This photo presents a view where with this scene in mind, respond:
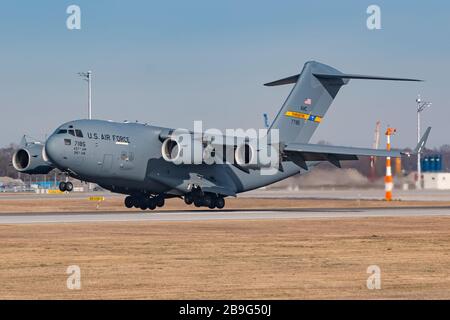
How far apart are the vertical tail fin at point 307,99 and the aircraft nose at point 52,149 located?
13.9 meters

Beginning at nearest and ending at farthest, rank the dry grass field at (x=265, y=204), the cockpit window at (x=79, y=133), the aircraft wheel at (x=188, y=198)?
the cockpit window at (x=79, y=133) < the aircraft wheel at (x=188, y=198) < the dry grass field at (x=265, y=204)

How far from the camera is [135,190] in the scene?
156ft

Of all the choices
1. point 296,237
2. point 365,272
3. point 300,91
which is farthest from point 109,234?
point 300,91

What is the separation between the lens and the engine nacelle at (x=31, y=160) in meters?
46.7

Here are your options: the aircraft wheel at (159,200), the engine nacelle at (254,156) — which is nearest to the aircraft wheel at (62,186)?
the aircraft wheel at (159,200)

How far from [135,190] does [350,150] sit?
11.8 metres

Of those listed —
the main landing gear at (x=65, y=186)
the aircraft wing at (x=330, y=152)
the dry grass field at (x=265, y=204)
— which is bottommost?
the dry grass field at (x=265, y=204)

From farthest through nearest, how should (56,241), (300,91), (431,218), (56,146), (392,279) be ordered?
(300,91), (56,146), (431,218), (56,241), (392,279)

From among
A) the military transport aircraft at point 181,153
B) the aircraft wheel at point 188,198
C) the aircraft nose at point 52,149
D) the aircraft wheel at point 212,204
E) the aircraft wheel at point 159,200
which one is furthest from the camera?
the aircraft wheel at point 159,200

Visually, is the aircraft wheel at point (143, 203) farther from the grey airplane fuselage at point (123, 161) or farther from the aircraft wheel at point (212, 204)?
the aircraft wheel at point (212, 204)

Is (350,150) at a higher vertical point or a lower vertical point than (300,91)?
lower

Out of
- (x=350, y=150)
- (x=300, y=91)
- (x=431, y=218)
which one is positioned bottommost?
(x=431, y=218)

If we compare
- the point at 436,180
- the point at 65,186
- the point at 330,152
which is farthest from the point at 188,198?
the point at 436,180
